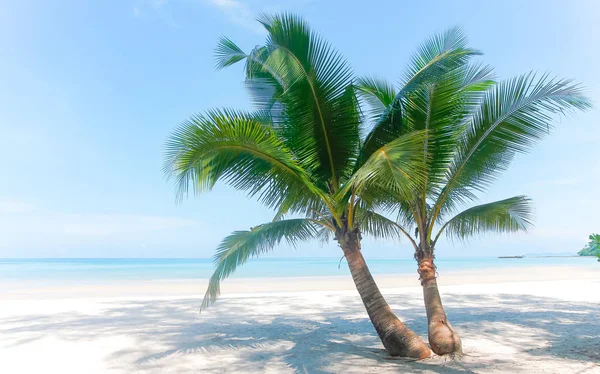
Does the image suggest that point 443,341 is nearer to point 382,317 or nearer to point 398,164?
point 382,317

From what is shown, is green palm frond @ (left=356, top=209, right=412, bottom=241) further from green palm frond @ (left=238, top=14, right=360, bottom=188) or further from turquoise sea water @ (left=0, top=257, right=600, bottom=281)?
turquoise sea water @ (left=0, top=257, right=600, bottom=281)

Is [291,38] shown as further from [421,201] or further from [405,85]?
[421,201]

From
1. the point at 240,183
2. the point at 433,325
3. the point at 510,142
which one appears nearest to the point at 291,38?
the point at 240,183

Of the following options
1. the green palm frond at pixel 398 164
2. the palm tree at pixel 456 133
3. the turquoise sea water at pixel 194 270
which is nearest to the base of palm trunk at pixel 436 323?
the palm tree at pixel 456 133

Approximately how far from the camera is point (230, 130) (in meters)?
4.70

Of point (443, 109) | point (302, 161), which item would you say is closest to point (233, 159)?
point (302, 161)

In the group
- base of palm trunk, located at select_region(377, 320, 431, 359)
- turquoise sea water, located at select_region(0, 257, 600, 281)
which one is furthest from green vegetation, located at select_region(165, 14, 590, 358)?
turquoise sea water, located at select_region(0, 257, 600, 281)

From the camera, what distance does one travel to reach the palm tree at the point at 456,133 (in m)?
5.20

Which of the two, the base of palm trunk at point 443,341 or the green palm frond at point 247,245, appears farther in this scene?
the green palm frond at point 247,245

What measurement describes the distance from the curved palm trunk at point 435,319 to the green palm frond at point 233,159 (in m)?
1.65

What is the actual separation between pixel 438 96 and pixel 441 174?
104 centimetres

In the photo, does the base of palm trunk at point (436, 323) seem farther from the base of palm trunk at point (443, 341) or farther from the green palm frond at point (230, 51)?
the green palm frond at point (230, 51)

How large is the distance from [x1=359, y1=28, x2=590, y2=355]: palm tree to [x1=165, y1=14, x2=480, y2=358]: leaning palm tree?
0.28 metres

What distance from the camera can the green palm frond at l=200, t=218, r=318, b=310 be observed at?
5.54m
